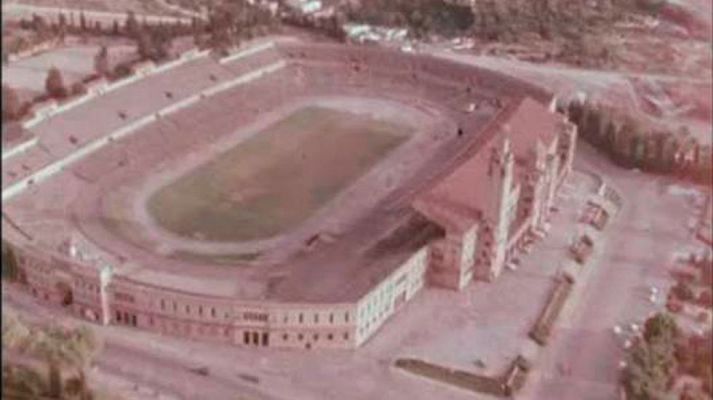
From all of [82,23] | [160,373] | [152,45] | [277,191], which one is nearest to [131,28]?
[82,23]

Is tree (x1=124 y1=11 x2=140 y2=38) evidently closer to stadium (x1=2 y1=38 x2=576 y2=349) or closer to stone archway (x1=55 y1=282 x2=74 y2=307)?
stadium (x1=2 y1=38 x2=576 y2=349)

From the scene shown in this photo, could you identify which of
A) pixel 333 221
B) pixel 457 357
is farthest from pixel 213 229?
pixel 457 357

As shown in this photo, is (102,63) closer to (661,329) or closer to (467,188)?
(467,188)

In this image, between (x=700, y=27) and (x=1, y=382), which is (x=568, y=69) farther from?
(x=1, y=382)

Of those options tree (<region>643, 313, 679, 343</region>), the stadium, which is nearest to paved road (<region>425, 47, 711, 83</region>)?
the stadium

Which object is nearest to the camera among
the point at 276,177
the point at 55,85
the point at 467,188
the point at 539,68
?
the point at 467,188
